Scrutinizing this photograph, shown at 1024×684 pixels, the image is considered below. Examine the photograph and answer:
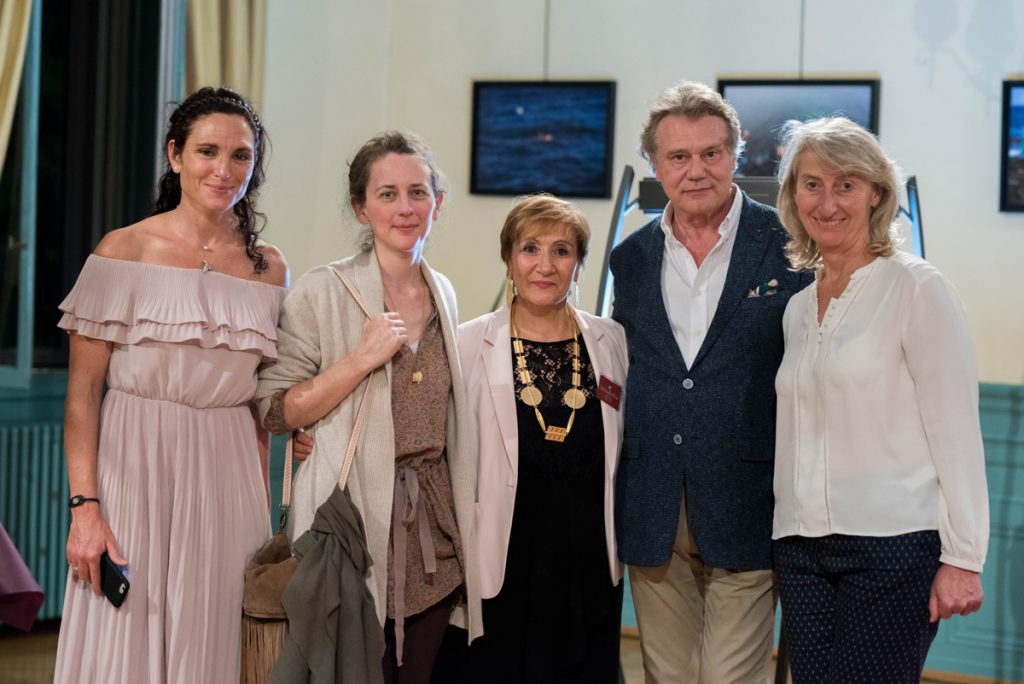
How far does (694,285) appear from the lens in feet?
8.25

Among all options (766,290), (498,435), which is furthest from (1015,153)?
(498,435)

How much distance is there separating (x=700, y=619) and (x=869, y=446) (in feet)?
2.18

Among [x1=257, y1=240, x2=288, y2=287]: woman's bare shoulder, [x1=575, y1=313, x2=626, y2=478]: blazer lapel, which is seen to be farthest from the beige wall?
[x1=575, y1=313, x2=626, y2=478]: blazer lapel

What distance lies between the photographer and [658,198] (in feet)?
11.3

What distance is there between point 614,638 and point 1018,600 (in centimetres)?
230

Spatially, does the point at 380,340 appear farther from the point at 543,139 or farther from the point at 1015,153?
the point at 1015,153

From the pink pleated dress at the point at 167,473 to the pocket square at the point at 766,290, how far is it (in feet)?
3.46

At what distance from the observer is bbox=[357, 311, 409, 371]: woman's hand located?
2324mm

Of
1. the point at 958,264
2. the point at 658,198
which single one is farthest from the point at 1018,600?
the point at 658,198

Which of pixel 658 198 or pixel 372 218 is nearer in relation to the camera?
pixel 372 218

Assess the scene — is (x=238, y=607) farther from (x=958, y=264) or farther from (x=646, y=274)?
(x=958, y=264)

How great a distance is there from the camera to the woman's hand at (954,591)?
201 cm

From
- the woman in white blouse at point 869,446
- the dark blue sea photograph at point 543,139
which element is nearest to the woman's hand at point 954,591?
the woman in white blouse at point 869,446

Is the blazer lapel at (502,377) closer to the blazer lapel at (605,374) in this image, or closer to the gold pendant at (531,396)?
the gold pendant at (531,396)
